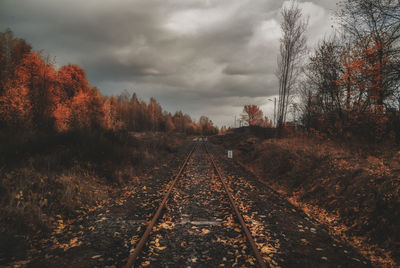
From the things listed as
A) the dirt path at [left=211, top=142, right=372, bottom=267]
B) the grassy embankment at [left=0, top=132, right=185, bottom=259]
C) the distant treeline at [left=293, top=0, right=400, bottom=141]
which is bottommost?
the dirt path at [left=211, top=142, right=372, bottom=267]

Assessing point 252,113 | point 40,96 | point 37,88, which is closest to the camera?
point 40,96

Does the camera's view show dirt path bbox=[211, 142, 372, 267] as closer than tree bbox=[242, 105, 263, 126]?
Yes

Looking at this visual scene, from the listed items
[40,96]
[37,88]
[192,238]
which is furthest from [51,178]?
[37,88]

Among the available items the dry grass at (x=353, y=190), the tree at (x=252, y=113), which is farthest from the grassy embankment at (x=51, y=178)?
the tree at (x=252, y=113)

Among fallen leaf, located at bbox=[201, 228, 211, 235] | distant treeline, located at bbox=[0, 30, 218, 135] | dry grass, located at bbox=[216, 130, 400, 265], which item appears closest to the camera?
dry grass, located at bbox=[216, 130, 400, 265]

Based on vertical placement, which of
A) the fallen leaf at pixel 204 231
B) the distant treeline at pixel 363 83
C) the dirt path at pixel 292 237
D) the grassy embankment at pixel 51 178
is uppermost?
the distant treeline at pixel 363 83

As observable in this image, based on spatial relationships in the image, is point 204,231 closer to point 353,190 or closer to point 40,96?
point 353,190

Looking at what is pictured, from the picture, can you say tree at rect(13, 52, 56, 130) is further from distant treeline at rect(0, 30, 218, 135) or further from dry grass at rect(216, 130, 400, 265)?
dry grass at rect(216, 130, 400, 265)

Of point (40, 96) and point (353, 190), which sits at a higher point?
point (40, 96)

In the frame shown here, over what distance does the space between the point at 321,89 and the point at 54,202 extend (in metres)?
16.3

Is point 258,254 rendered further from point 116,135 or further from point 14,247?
point 116,135

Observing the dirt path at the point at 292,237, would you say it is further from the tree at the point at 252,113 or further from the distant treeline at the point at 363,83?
the tree at the point at 252,113

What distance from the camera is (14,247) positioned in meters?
3.87

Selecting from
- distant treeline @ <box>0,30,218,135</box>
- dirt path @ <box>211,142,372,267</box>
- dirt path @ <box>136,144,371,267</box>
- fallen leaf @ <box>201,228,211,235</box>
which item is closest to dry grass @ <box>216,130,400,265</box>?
dirt path @ <box>211,142,372,267</box>
